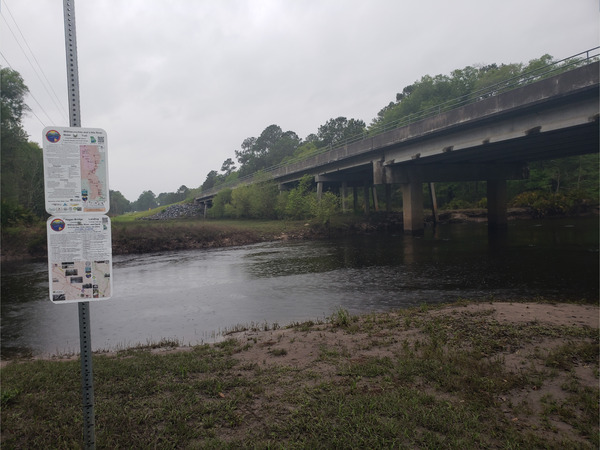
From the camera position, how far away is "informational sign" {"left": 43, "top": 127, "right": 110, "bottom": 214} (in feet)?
10.7

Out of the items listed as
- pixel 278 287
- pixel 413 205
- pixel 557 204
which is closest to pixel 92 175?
pixel 278 287

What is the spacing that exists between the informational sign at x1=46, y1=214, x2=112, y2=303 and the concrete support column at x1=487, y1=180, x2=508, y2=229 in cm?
4088

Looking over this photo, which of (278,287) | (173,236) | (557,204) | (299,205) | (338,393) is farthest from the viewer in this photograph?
(299,205)

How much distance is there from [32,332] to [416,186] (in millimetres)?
32338

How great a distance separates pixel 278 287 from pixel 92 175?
13578 mm

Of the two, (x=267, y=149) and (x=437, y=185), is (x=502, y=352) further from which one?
(x=267, y=149)

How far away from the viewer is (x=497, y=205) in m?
38.5

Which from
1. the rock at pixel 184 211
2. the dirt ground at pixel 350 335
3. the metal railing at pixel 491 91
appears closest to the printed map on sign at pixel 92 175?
the dirt ground at pixel 350 335

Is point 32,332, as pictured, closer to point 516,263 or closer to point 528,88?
point 516,263

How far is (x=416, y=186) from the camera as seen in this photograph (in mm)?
36125

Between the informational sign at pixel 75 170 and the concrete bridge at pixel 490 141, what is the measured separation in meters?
22.7

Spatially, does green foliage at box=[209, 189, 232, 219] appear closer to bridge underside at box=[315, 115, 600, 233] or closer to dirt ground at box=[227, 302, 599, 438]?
bridge underside at box=[315, 115, 600, 233]

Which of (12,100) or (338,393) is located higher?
(12,100)

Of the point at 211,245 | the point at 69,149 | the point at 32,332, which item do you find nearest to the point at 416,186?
the point at 211,245
